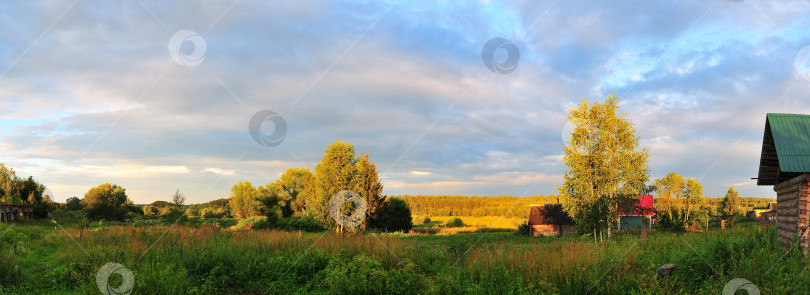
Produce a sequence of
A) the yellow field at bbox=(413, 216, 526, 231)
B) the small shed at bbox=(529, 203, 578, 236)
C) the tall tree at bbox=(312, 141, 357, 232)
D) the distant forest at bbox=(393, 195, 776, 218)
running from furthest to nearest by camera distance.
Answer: the distant forest at bbox=(393, 195, 776, 218), the yellow field at bbox=(413, 216, 526, 231), the small shed at bbox=(529, 203, 578, 236), the tall tree at bbox=(312, 141, 357, 232)

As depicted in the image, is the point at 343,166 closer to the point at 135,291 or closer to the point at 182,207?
the point at 182,207

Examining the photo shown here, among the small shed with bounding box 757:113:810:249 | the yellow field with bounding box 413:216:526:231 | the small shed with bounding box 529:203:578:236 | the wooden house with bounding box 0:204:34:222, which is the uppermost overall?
the small shed with bounding box 757:113:810:249

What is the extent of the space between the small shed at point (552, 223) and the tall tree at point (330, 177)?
→ 22.9 m

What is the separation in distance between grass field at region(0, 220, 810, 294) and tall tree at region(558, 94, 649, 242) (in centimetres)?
1314

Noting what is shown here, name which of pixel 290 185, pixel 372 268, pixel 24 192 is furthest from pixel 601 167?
pixel 24 192

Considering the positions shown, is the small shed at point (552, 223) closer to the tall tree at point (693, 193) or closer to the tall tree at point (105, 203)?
the tall tree at point (693, 193)

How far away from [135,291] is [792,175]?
59.9ft

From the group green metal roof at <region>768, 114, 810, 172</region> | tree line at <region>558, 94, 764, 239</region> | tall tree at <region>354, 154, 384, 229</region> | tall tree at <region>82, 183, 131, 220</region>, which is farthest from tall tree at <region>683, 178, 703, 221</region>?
tall tree at <region>82, 183, 131, 220</region>

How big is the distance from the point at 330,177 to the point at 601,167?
1918 cm

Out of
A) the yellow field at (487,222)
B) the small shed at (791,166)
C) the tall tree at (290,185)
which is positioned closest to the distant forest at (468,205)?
the yellow field at (487,222)

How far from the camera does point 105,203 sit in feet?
143

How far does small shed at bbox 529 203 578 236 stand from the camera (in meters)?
46.1

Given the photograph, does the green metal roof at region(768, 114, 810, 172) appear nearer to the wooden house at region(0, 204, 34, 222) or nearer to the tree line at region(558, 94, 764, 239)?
the tree line at region(558, 94, 764, 239)

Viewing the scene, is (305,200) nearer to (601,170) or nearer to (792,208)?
(601,170)
